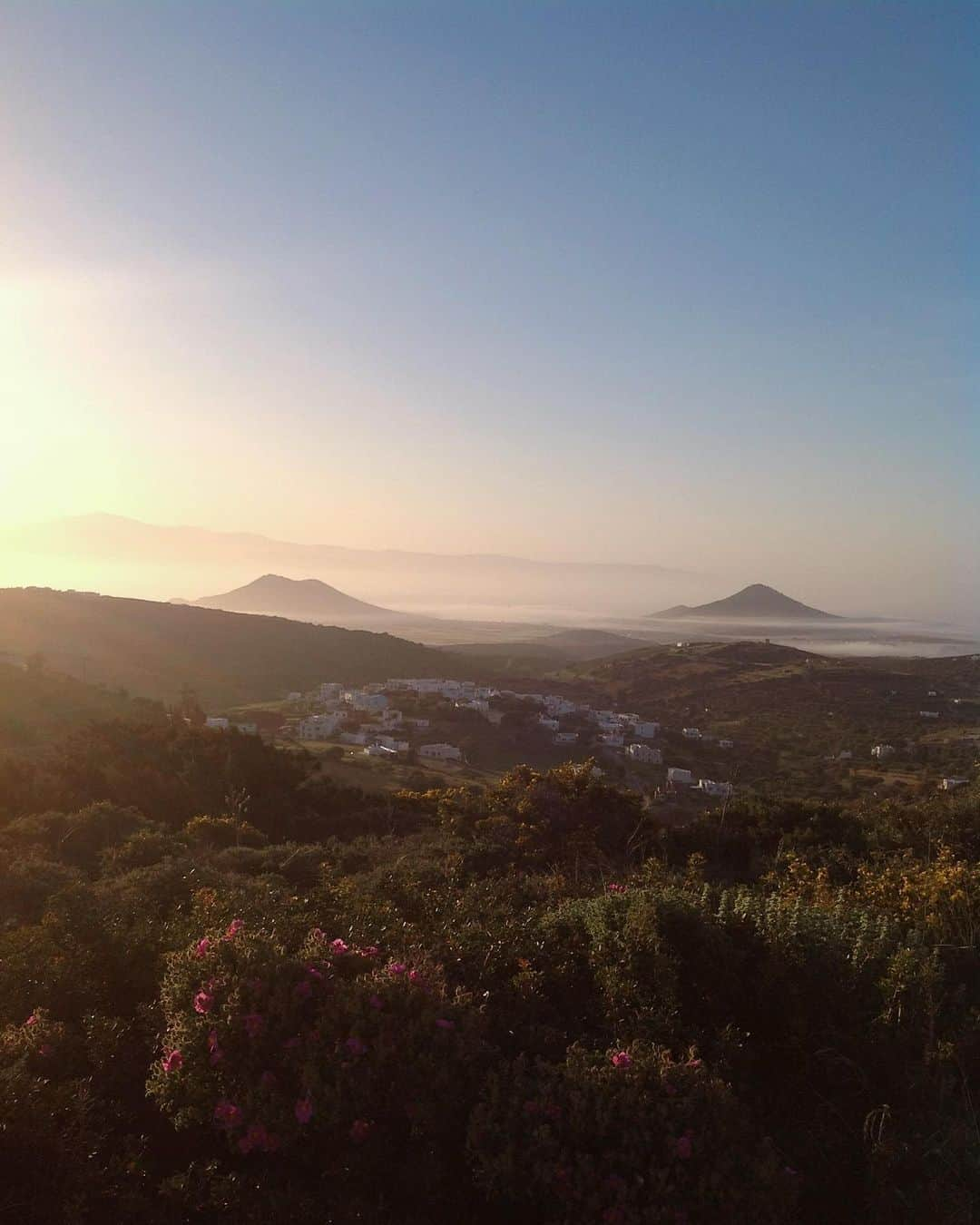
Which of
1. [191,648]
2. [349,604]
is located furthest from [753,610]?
[191,648]

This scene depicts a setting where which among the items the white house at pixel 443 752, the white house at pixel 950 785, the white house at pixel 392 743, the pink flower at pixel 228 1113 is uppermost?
the pink flower at pixel 228 1113

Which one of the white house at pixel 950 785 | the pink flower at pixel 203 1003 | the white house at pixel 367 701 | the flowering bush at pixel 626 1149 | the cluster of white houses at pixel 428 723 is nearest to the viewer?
the flowering bush at pixel 626 1149

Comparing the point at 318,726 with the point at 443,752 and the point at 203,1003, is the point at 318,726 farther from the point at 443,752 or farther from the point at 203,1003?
the point at 203,1003

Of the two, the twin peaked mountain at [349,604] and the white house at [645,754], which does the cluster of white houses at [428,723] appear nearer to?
the white house at [645,754]

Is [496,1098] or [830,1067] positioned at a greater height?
[496,1098]

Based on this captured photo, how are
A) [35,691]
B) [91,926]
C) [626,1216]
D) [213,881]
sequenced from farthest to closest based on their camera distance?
1. [35,691]
2. [213,881]
3. [91,926]
4. [626,1216]

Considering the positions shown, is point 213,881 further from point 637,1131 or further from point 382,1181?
point 637,1131

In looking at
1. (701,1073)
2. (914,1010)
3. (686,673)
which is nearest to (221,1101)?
(701,1073)

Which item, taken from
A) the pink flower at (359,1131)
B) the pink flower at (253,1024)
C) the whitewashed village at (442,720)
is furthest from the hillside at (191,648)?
the pink flower at (359,1131)
